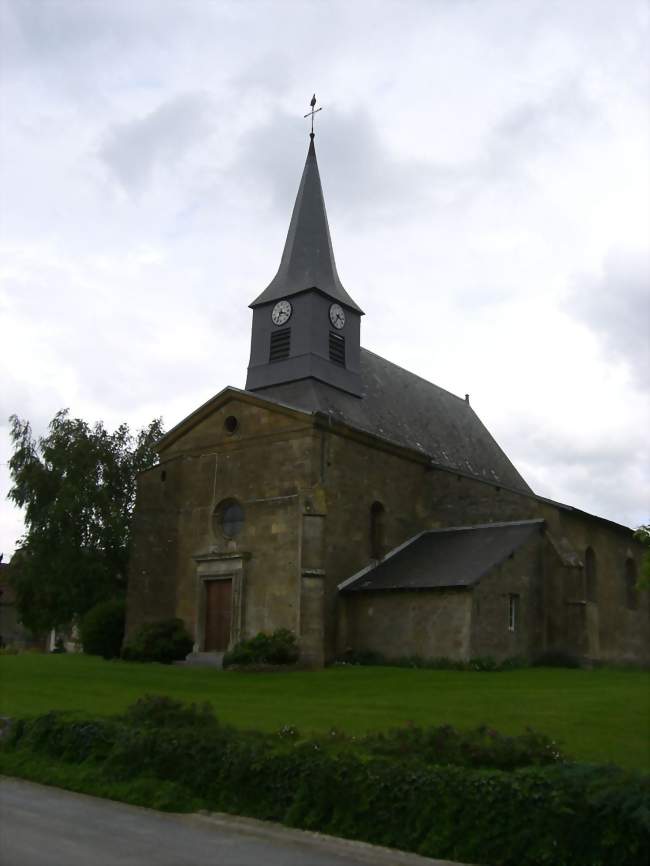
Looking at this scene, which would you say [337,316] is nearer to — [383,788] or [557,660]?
[557,660]

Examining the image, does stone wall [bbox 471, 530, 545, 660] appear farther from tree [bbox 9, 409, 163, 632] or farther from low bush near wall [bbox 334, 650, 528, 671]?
tree [bbox 9, 409, 163, 632]

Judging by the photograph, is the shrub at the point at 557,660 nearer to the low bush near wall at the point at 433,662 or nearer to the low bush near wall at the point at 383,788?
the low bush near wall at the point at 433,662

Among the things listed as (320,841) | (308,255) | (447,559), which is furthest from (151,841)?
(308,255)

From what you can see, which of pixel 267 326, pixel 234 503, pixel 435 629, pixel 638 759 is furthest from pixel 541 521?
pixel 638 759

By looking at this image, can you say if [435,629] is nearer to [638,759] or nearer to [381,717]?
[381,717]

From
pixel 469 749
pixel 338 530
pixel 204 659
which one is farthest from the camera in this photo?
pixel 338 530

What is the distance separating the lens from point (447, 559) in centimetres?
2861

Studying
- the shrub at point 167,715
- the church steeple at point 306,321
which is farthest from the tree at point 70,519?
the shrub at point 167,715

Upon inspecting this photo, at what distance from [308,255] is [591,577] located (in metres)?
16.2

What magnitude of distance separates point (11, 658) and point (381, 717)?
2051 cm

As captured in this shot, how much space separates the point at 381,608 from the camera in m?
27.9

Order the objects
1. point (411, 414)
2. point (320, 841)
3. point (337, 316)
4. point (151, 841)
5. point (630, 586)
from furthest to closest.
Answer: point (411, 414), point (630, 586), point (337, 316), point (320, 841), point (151, 841)

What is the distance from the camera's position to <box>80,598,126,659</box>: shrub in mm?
33125

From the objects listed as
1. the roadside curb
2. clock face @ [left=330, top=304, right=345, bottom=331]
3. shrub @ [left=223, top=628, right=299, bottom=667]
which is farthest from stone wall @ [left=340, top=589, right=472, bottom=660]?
the roadside curb
